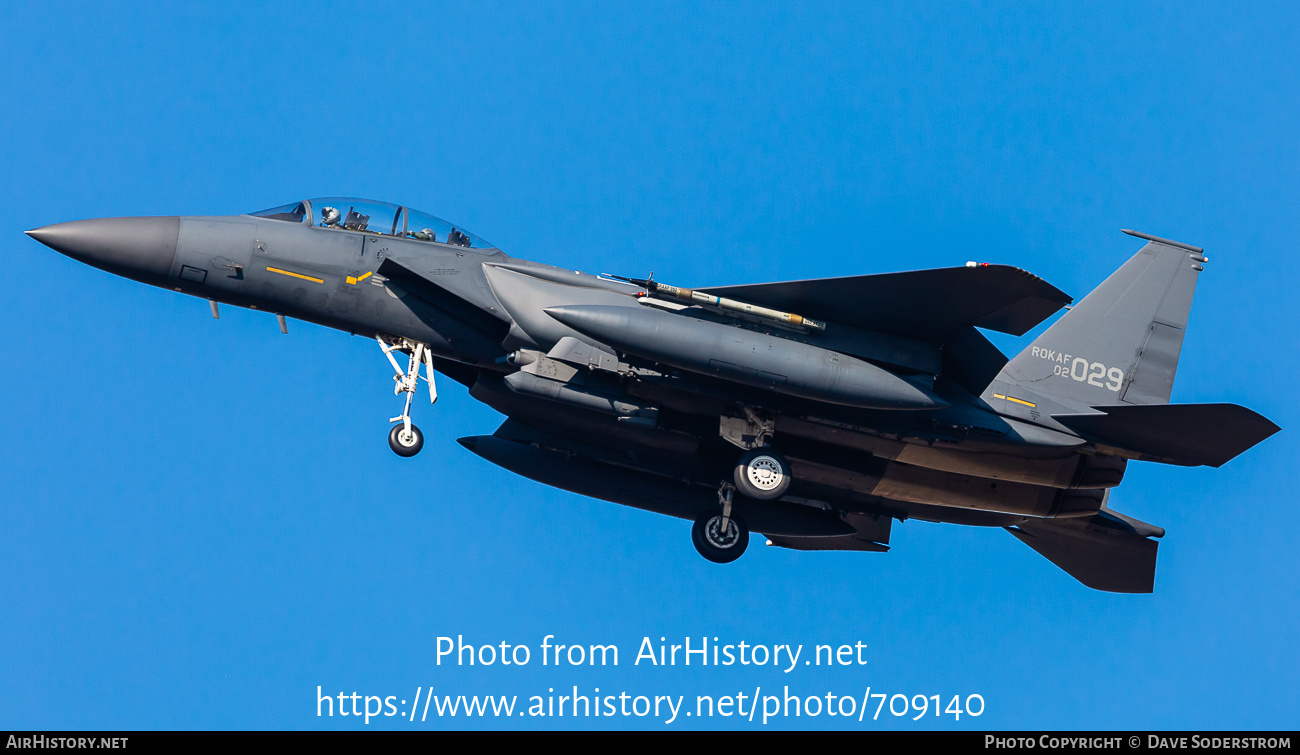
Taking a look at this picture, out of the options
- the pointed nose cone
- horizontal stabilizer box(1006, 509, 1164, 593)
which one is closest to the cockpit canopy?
the pointed nose cone

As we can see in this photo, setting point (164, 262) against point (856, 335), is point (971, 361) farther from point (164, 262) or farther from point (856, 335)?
point (164, 262)

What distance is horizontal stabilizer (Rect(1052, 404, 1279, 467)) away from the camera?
12.2m

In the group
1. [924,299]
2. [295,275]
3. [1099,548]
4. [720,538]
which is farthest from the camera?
[1099,548]

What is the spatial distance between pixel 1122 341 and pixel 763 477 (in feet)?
15.4

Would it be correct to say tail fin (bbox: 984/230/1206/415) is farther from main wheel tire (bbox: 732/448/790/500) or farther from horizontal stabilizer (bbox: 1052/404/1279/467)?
main wheel tire (bbox: 732/448/790/500)

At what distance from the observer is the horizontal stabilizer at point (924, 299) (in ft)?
38.6

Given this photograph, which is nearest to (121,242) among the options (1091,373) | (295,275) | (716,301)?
(295,275)

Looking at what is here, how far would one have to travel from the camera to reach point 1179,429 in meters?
12.7

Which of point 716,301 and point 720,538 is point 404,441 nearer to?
point 716,301

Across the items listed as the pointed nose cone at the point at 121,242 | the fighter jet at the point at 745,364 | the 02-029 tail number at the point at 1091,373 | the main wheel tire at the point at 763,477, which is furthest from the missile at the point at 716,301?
the pointed nose cone at the point at 121,242

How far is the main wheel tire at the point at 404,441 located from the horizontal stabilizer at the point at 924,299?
3368mm

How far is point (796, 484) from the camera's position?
14.3 metres

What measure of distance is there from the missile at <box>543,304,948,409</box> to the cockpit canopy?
185cm

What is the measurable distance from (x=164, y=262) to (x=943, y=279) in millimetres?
7736
